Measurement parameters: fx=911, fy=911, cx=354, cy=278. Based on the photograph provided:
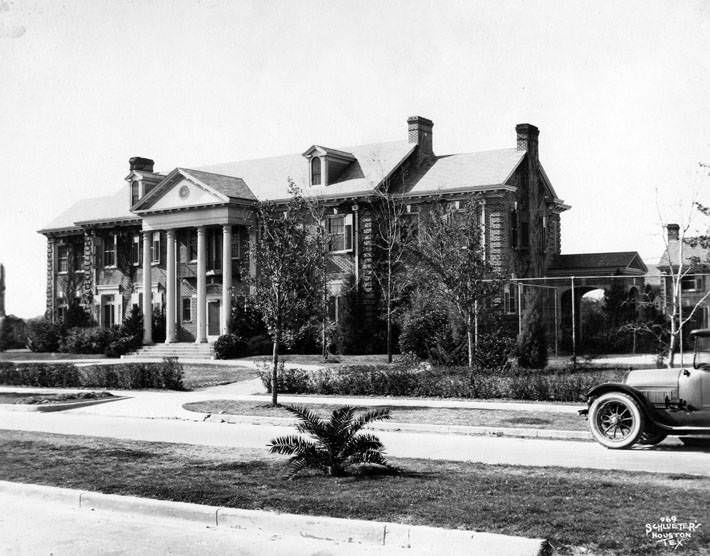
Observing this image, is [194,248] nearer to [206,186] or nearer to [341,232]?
[206,186]

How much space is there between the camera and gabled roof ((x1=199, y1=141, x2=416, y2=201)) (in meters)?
42.4

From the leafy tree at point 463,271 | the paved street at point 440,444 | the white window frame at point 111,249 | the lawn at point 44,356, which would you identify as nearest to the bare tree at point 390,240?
the leafy tree at point 463,271

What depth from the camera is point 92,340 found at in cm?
4656

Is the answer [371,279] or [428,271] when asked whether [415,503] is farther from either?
[371,279]

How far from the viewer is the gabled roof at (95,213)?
50.9m

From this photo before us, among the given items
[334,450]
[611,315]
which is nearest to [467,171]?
[611,315]

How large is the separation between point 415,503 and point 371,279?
3267 cm

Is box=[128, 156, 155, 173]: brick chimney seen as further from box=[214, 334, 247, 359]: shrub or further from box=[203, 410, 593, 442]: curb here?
box=[203, 410, 593, 442]: curb

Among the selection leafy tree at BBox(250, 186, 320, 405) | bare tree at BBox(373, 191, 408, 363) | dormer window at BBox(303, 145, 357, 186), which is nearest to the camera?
leafy tree at BBox(250, 186, 320, 405)

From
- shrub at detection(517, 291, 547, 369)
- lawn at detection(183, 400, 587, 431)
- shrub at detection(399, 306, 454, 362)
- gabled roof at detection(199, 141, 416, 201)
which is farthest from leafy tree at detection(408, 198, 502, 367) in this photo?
gabled roof at detection(199, 141, 416, 201)

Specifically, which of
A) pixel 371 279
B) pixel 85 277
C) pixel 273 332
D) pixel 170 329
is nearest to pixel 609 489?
pixel 273 332

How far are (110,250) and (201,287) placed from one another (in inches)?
390

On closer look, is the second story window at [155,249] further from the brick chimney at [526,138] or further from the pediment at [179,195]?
the brick chimney at [526,138]

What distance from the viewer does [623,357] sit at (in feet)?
104
